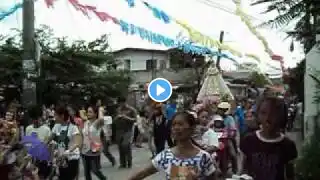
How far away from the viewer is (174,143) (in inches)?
184

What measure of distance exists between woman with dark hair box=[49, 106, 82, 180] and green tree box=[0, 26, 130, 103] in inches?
454

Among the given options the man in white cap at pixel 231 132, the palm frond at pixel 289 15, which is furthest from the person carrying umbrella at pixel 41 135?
the palm frond at pixel 289 15

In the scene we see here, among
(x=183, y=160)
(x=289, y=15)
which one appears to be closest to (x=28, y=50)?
(x=183, y=160)

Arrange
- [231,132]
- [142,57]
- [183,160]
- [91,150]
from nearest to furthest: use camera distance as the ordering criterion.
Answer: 1. [183,160]
2. [91,150]
3. [231,132]
4. [142,57]

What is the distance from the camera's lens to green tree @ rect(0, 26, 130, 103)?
21.1 metres

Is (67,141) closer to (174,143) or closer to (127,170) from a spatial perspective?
(174,143)

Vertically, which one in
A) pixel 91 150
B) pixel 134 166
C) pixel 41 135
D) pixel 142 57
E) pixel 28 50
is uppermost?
pixel 142 57

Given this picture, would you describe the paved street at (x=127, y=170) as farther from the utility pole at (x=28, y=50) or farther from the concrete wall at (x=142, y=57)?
the concrete wall at (x=142, y=57)

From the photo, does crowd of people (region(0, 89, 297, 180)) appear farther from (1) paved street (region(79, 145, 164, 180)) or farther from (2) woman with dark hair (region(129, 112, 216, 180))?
(1) paved street (region(79, 145, 164, 180))

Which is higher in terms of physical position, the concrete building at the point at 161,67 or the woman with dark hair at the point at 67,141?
the concrete building at the point at 161,67
